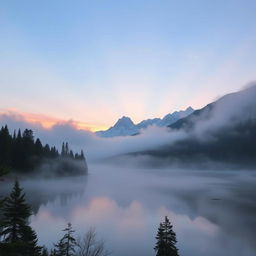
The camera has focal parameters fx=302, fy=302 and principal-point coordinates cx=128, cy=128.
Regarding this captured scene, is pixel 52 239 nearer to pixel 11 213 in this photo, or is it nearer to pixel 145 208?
pixel 11 213

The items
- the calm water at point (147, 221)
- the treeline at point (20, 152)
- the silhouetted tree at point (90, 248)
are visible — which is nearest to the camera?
the silhouetted tree at point (90, 248)

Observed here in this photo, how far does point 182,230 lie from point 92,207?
35.0 meters

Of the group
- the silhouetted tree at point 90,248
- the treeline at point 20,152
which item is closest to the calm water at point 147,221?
the silhouetted tree at point 90,248

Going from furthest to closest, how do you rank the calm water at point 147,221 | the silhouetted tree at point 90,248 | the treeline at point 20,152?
1. the treeline at point 20,152
2. the calm water at point 147,221
3. the silhouetted tree at point 90,248

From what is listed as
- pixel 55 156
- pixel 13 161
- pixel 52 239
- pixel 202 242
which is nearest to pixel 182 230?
pixel 202 242

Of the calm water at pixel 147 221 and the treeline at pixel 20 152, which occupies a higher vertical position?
the treeline at pixel 20 152

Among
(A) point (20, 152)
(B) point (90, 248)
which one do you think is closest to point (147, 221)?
(B) point (90, 248)

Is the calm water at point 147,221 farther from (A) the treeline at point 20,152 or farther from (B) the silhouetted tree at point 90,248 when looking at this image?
(A) the treeline at point 20,152

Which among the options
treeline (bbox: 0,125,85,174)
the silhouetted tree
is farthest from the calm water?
treeline (bbox: 0,125,85,174)

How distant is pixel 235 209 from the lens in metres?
91.8

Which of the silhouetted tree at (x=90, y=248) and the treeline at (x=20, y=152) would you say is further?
the treeline at (x=20, y=152)

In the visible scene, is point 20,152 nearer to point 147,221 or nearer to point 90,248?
point 147,221

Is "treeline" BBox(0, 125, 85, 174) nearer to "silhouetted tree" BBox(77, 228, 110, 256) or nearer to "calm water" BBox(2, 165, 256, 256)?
"calm water" BBox(2, 165, 256, 256)

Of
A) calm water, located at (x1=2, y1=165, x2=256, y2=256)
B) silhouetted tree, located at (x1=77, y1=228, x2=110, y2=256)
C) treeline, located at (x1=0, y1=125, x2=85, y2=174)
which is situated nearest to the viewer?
Answer: silhouetted tree, located at (x1=77, y1=228, x2=110, y2=256)
